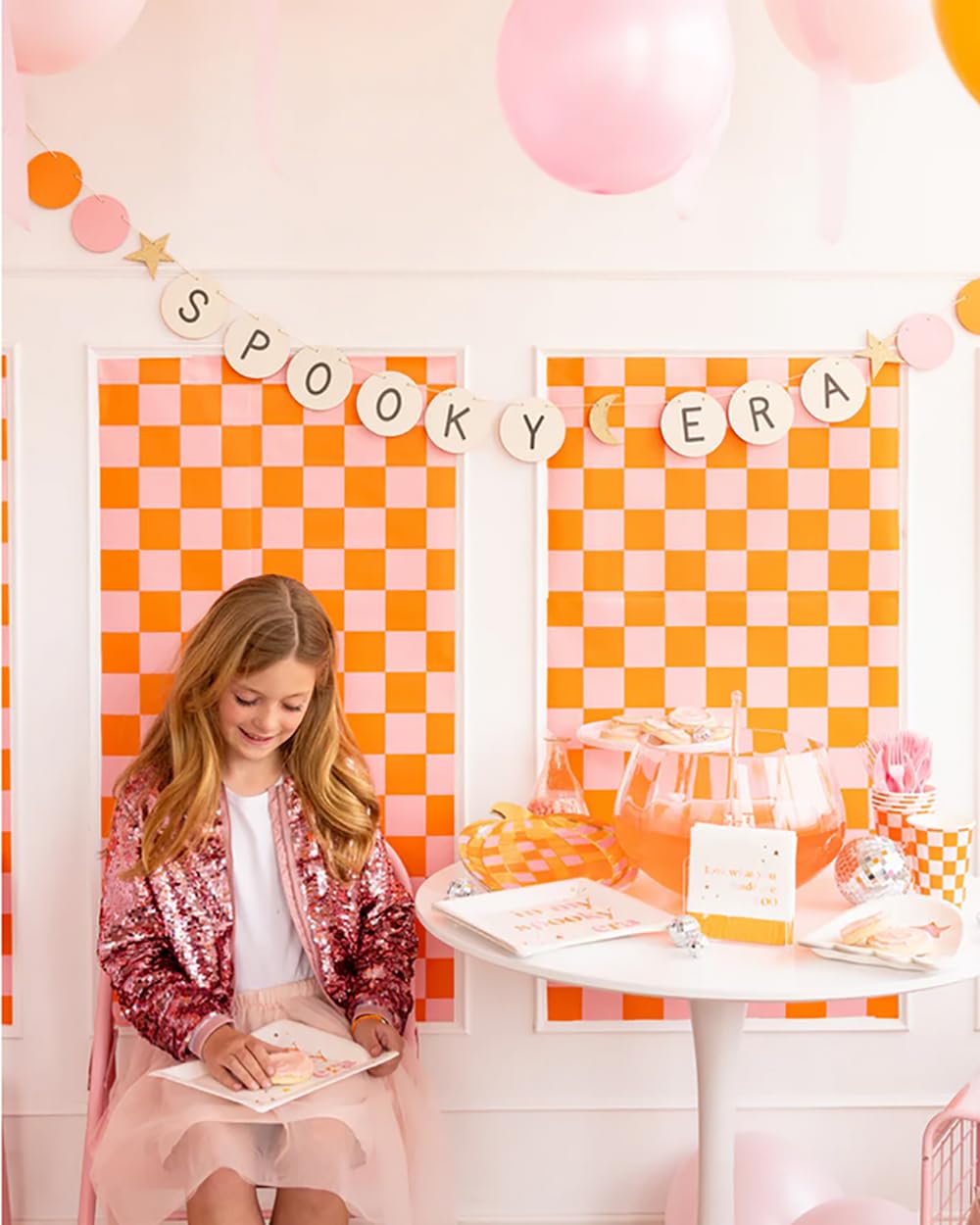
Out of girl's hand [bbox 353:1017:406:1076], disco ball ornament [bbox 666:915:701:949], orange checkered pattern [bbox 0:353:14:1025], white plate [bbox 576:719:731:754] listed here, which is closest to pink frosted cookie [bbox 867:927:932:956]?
disco ball ornament [bbox 666:915:701:949]

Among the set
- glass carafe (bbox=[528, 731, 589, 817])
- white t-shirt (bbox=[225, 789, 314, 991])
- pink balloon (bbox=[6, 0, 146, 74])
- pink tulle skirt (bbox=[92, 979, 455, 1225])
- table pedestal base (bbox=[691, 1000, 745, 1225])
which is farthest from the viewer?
glass carafe (bbox=[528, 731, 589, 817])

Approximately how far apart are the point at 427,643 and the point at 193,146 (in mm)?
991

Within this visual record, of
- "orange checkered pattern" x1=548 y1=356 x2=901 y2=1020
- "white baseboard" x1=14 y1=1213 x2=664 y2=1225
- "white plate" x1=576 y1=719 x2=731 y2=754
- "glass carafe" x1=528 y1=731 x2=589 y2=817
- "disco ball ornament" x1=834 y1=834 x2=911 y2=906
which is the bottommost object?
"white baseboard" x1=14 y1=1213 x2=664 y2=1225

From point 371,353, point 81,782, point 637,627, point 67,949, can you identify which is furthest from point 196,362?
point 67,949

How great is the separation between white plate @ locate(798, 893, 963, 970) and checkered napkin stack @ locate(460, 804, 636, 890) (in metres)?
0.38

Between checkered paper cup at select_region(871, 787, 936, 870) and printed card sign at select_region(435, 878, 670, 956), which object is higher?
checkered paper cup at select_region(871, 787, 936, 870)

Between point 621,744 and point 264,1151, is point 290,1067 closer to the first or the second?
point 264,1151

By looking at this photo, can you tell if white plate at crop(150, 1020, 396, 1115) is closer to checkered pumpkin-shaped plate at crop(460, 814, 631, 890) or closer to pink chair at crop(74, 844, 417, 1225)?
pink chair at crop(74, 844, 417, 1225)

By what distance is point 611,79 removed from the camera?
132cm

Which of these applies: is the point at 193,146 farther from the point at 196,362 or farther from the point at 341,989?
the point at 341,989

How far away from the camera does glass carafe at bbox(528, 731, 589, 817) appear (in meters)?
2.16

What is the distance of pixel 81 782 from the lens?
224 cm

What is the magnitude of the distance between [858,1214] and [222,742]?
1.25 meters

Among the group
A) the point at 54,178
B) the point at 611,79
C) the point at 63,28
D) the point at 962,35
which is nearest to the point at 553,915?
the point at 611,79
